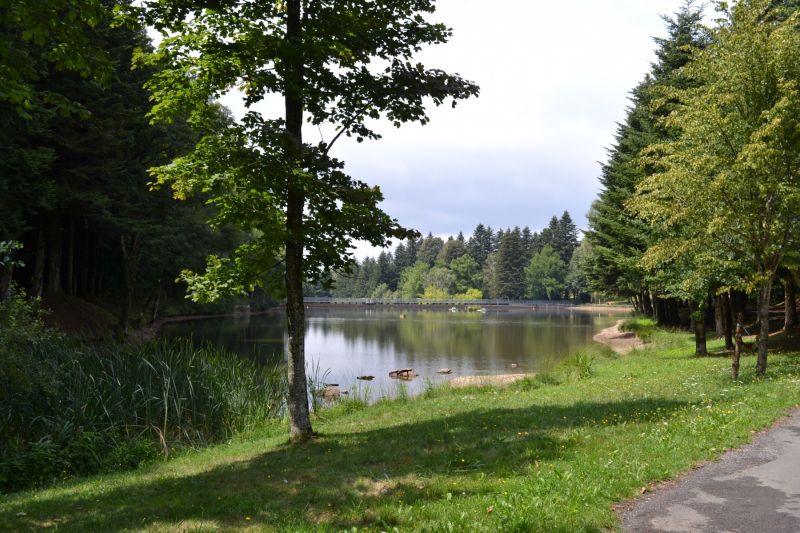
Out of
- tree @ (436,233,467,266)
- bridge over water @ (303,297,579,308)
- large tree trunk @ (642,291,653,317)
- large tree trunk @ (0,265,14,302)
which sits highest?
tree @ (436,233,467,266)

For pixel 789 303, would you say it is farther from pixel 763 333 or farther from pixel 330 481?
pixel 330 481

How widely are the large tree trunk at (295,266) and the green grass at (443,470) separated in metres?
0.67

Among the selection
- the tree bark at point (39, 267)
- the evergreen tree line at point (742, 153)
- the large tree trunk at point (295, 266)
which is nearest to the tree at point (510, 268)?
the tree bark at point (39, 267)

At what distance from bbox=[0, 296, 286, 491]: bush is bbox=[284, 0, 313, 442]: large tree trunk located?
3014 mm

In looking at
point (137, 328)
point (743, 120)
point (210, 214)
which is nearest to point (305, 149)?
point (743, 120)

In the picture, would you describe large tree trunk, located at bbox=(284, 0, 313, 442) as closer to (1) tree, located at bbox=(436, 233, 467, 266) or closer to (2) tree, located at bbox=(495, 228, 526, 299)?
(2) tree, located at bbox=(495, 228, 526, 299)

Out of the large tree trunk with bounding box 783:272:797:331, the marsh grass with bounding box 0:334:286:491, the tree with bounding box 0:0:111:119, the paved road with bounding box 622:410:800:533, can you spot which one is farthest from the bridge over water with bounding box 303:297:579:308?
the paved road with bounding box 622:410:800:533

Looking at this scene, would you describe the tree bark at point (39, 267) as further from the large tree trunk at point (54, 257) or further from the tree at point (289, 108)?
the tree at point (289, 108)

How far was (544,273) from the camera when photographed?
13738 centimetres

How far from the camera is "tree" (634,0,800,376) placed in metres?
14.3

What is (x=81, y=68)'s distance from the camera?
7.80 metres

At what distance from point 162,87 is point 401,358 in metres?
27.3

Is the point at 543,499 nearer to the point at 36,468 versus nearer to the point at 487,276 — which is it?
the point at 36,468

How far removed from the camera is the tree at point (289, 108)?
10039mm
